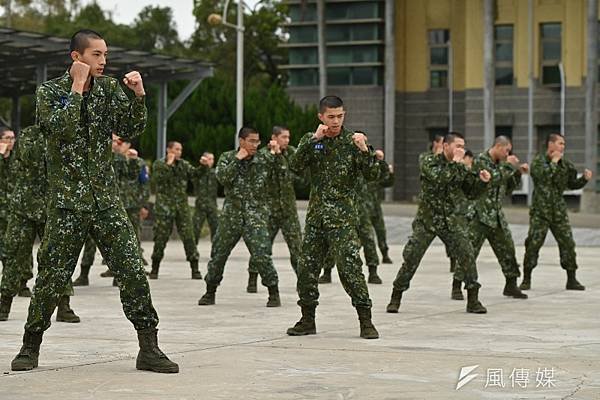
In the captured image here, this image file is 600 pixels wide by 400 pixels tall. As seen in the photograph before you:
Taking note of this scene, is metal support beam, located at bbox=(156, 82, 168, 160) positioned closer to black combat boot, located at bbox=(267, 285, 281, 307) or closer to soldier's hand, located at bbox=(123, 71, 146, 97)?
black combat boot, located at bbox=(267, 285, 281, 307)

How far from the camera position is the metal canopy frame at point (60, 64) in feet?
101

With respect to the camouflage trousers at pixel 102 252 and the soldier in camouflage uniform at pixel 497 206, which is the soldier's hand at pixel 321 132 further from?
the soldier in camouflage uniform at pixel 497 206

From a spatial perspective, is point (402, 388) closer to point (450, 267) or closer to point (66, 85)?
point (66, 85)

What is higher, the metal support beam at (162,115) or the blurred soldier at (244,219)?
the metal support beam at (162,115)

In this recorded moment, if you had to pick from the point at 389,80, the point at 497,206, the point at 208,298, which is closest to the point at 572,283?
the point at 497,206

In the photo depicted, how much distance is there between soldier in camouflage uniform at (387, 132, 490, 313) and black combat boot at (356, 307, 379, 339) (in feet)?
7.21

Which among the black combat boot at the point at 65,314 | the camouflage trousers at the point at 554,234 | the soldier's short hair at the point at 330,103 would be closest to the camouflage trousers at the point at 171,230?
the camouflage trousers at the point at 554,234

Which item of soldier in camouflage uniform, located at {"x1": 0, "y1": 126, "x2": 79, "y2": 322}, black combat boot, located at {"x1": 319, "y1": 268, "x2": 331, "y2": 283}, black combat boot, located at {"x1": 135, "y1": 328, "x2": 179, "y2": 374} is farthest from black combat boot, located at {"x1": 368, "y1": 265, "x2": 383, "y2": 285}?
black combat boot, located at {"x1": 135, "y1": 328, "x2": 179, "y2": 374}

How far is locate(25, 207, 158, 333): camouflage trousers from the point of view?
30.4 ft

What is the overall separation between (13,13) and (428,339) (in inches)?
2912

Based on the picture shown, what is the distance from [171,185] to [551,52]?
3370cm

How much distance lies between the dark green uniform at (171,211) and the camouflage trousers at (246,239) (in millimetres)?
4207

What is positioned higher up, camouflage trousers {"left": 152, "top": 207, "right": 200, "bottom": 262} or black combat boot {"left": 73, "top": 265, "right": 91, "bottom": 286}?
camouflage trousers {"left": 152, "top": 207, "right": 200, "bottom": 262}

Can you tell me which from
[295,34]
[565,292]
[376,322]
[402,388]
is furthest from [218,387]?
[295,34]
